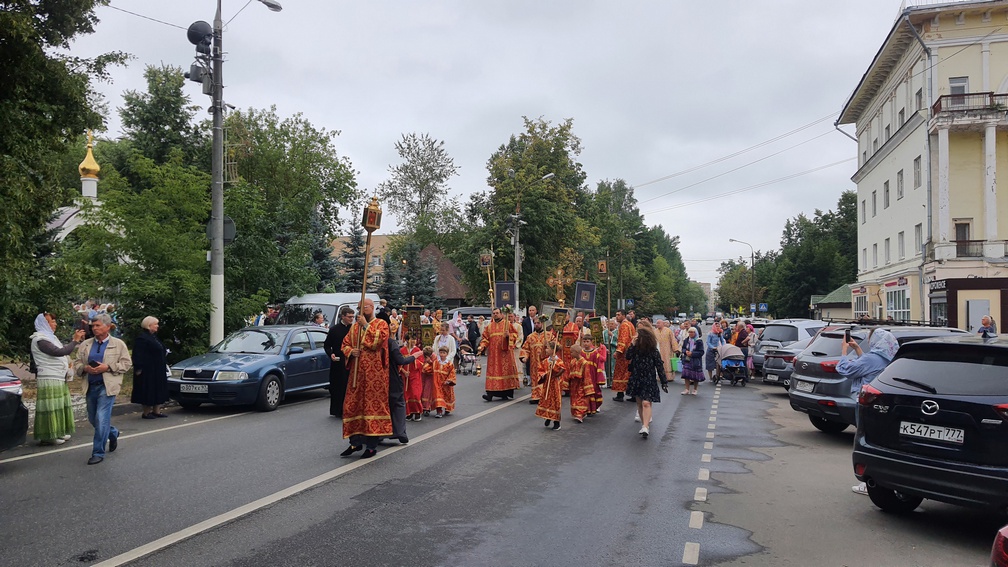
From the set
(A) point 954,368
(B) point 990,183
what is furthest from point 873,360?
(B) point 990,183

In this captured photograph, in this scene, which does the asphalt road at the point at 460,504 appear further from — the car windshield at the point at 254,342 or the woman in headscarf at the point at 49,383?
the car windshield at the point at 254,342

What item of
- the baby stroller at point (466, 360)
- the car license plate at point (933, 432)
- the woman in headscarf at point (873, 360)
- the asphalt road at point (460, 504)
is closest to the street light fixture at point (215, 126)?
the asphalt road at point (460, 504)

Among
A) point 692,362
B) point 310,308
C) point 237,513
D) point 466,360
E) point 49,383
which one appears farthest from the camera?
point 466,360

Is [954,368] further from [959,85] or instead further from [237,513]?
[959,85]

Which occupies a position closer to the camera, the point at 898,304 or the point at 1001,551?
the point at 1001,551

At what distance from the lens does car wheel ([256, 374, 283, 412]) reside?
1291 cm

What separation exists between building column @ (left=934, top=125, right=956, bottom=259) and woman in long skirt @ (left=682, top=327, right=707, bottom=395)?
18618mm

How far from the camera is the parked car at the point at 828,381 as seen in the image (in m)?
10.6

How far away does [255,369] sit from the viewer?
1291cm

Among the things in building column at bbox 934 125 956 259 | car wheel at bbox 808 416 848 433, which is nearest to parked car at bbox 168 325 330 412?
car wheel at bbox 808 416 848 433

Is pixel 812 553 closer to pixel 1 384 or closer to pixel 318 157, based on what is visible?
pixel 1 384

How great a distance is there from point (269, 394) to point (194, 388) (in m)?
1.26

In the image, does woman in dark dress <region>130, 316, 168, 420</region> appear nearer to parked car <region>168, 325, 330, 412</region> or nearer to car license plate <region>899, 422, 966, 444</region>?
parked car <region>168, 325, 330, 412</region>

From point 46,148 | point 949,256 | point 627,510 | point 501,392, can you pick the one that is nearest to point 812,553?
point 627,510
